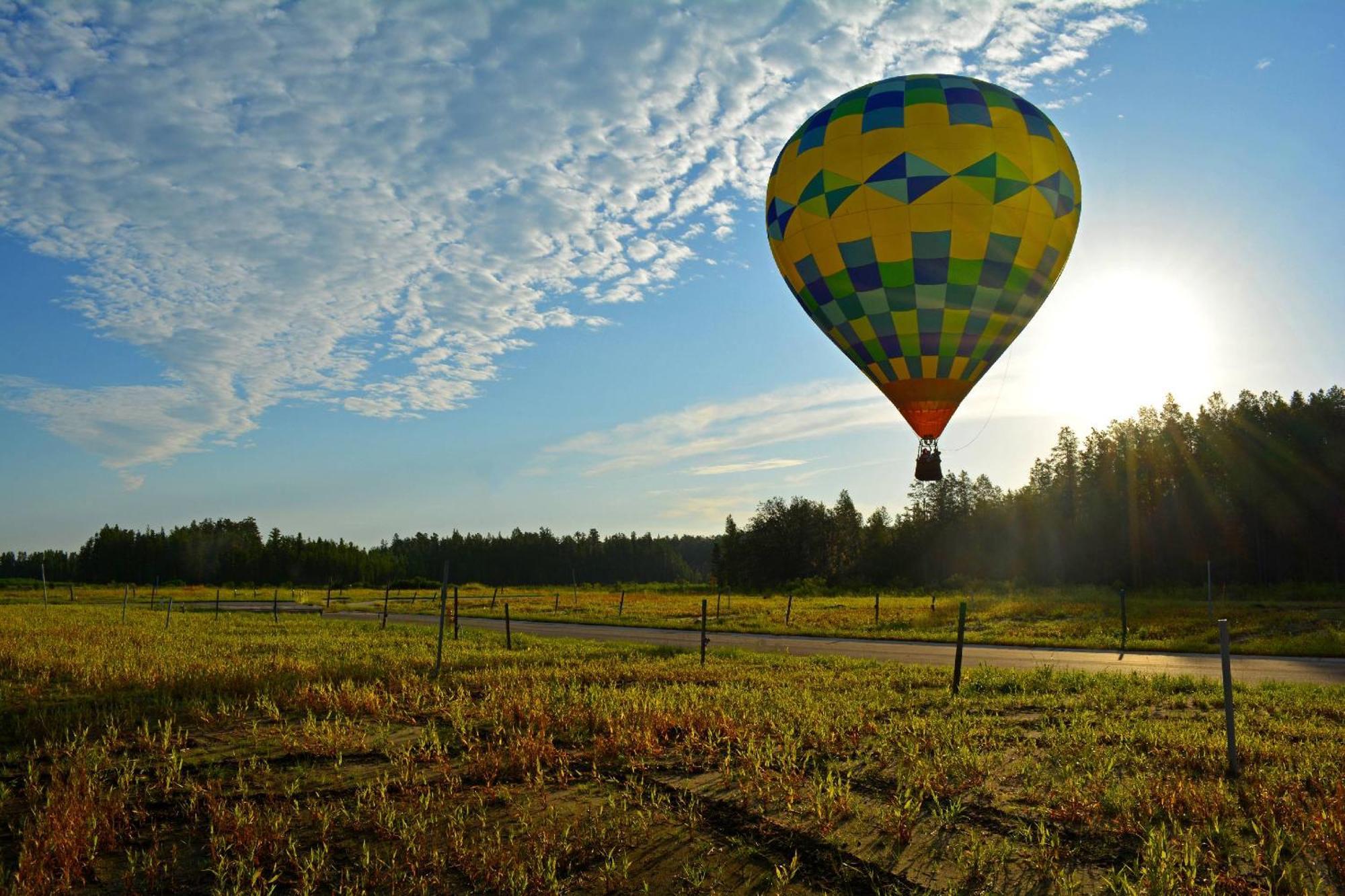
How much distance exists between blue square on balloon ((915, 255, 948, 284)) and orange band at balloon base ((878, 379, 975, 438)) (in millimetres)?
2488

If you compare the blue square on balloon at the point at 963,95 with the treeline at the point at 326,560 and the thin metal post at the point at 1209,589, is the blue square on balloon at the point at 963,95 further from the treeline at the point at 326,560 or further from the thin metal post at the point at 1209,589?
the treeline at the point at 326,560

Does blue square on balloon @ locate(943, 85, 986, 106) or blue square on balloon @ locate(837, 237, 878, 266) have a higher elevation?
blue square on balloon @ locate(943, 85, 986, 106)

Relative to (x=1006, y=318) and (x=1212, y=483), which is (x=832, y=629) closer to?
(x=1006, y=318)

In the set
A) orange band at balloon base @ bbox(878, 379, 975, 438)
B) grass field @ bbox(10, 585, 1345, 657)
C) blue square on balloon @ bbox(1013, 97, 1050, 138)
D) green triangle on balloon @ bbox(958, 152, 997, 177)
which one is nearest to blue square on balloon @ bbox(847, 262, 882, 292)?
orange band at balloon base @ bbox(878, 379, 975, 438)

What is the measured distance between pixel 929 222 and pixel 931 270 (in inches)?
41.2

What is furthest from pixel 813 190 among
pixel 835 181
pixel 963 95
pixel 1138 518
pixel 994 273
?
pixel 1138 518

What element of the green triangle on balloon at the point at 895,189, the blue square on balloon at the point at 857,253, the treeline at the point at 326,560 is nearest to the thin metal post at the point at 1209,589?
the blue square on balloon at the point at 857,253

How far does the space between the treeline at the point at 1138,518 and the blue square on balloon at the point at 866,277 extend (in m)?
50.2

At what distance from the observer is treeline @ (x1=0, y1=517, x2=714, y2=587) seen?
468 feet

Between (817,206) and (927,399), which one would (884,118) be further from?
(927,399)

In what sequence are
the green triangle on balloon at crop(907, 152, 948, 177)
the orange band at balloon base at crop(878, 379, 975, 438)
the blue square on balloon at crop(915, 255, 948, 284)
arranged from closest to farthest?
the green triangle on balloon at crop(907, 152, 948, 177), the blue square on balloon at crop(915, 255, 948, 284), the orange band at balloon base at crop(878, 379, 975, 438)

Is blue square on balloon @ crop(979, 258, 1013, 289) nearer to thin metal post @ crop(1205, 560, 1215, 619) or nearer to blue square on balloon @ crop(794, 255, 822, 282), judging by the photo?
blue square on balloon @ crop(794, 255, 822, 282)

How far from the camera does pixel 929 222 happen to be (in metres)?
18.8

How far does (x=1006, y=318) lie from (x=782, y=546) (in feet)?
304
